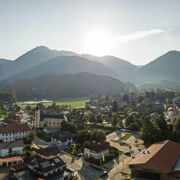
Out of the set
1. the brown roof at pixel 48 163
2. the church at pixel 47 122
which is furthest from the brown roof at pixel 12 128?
the brown roof at pixel 48 163

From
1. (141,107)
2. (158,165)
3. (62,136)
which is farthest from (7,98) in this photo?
(158,165)

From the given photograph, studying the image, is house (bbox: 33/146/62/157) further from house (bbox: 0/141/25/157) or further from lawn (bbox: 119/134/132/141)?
lawn (bbox: 119/134/132/141)

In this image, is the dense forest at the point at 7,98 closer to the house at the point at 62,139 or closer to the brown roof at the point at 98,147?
the house at the point at 62,139

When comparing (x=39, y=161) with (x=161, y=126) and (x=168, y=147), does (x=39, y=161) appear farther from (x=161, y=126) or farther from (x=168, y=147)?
(x=161, y=126)

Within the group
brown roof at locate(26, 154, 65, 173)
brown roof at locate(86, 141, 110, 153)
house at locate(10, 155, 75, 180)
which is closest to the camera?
house at locate(10, 155, 75, 180)

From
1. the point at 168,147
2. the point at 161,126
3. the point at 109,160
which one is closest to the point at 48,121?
the point at 109,160

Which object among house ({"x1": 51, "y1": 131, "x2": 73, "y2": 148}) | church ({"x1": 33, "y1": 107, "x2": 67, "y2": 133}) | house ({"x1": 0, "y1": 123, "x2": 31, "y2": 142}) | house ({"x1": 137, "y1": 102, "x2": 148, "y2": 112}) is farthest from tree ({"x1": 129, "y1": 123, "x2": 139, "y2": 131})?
house ({"x1": 137, "y1": 102, "x2": 148, "y2": 112})
